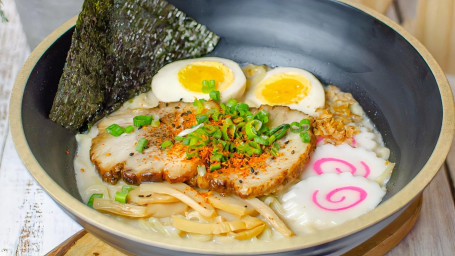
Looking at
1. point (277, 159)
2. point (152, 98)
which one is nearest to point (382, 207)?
point (277, 159)

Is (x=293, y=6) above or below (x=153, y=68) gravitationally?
above

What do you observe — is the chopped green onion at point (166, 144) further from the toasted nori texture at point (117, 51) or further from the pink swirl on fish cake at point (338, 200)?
the pink swirl on fish cake at point (338, 200)

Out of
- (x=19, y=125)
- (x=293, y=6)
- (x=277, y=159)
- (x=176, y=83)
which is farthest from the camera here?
(x=293, y=6)

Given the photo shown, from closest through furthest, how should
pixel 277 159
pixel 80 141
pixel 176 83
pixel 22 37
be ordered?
pixel 277 159, pixel 80 141, pixel 176 83, pixel 22 37

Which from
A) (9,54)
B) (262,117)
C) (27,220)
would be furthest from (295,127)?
(9,54)

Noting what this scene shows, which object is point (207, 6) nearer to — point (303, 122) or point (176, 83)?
point (176, 83)

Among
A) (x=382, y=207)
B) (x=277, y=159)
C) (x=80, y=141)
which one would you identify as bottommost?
(x=80, y=141)

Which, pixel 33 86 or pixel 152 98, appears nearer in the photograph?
pixel 33 86

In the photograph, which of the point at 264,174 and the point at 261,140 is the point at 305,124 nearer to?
the point at 261,140

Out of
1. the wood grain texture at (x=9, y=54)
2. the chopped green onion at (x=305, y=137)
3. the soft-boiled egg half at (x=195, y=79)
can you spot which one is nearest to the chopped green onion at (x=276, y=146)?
the chopped green onion at (x=305, y=137)
